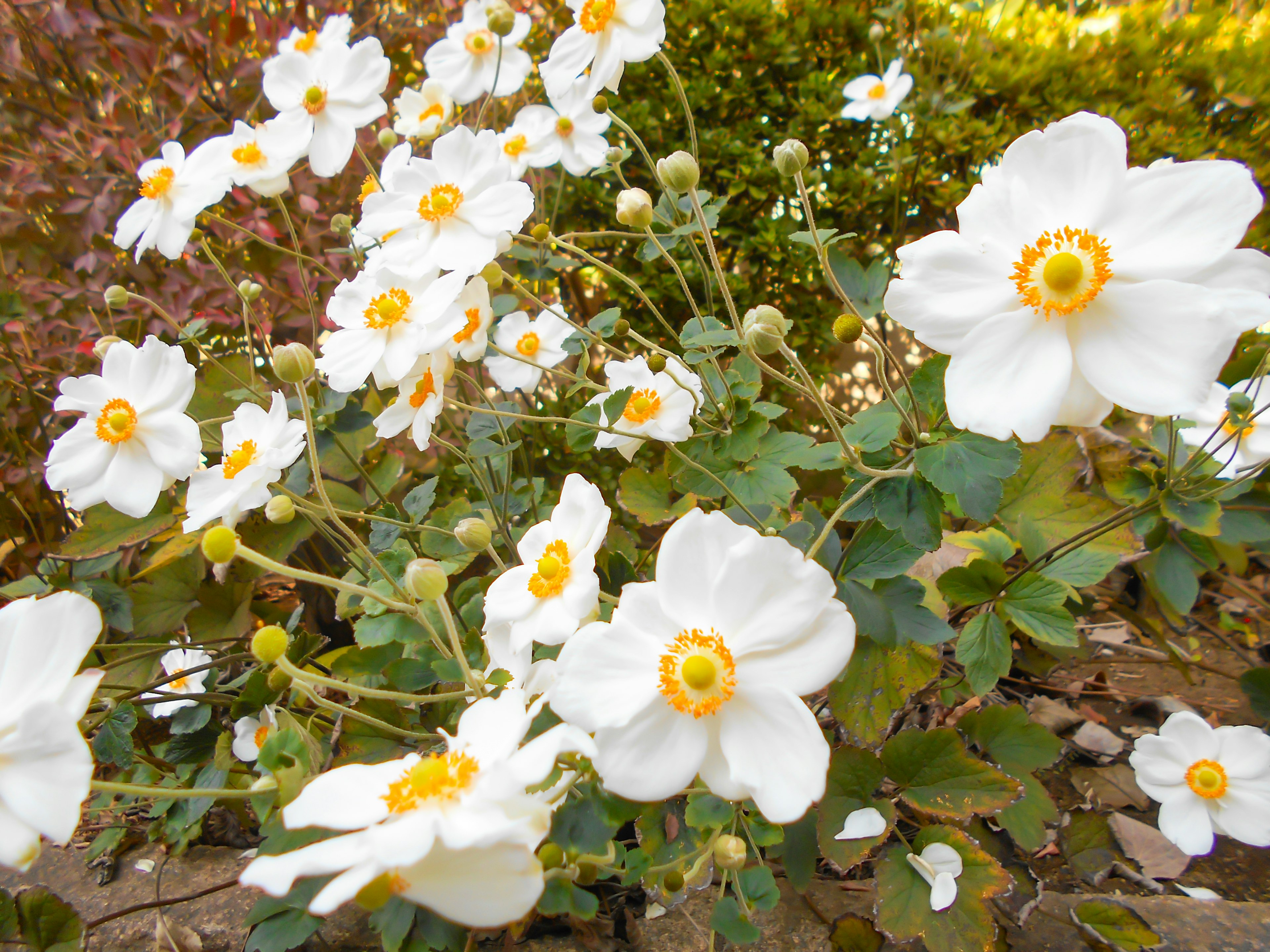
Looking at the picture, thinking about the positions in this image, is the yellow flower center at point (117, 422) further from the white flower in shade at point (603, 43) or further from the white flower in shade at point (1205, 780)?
the white flower in shade at point (1205, 780)

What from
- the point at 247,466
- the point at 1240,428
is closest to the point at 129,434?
the point at 247,466

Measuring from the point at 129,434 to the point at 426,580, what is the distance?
57 centimetres

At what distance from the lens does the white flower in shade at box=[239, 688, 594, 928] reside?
1.46 ft

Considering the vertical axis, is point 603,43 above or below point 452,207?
above

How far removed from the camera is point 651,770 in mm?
574

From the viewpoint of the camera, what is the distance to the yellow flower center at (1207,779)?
1.03 m

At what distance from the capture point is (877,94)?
1.88 metres

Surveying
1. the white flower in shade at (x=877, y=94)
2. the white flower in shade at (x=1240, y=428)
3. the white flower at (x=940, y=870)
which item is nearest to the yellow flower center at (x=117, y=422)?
the white flower at (x=940, y=870)

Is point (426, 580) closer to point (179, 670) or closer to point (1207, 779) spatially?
point (179, 670)

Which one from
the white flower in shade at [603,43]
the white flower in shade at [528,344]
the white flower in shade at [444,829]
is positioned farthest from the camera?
the white flower in shade at [528,344]

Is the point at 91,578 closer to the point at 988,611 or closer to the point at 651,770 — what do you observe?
the point at 651,770

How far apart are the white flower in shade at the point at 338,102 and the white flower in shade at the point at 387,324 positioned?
1.27ft

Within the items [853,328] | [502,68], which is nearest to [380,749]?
[853,328]

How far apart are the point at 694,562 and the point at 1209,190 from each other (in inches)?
20.3
